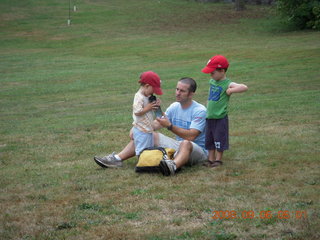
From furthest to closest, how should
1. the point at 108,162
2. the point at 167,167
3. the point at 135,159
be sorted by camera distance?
the point at 135,159, the point at 108,162, the point at 167,167

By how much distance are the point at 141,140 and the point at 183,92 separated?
874 mm

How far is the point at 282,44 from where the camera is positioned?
32094 millimetres

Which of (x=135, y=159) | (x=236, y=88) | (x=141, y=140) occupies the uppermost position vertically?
(x=236, y=88)

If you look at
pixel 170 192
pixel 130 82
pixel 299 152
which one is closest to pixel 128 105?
pixel 130 82

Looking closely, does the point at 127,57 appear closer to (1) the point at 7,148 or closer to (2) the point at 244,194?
(1) the point at 7,148

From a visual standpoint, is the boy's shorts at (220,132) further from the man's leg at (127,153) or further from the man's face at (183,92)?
the man's leg at (127,153)

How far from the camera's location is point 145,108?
7.14 meters

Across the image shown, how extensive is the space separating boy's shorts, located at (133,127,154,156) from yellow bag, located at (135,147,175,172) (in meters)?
0.17

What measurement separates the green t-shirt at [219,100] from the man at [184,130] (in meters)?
0.15

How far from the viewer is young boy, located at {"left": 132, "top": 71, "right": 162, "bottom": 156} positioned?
7156mm

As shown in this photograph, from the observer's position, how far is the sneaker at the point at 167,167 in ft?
22.0

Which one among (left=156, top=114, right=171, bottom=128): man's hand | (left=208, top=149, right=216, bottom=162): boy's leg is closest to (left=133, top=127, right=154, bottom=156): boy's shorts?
(left=156, top=114, right=171, bottom=128): man's hand
